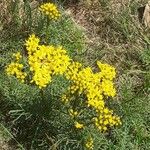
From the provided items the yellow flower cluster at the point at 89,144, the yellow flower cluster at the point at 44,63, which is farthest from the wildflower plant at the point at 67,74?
the yellow flower cluster at the point at 89,144

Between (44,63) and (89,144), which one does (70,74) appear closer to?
(44,63)

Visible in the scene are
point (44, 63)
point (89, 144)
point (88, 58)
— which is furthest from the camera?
point (88, 58)

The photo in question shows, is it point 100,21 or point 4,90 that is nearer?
point 4,90

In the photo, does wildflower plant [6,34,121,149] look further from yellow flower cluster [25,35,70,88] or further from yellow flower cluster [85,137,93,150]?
yellow flower cluster [85,137,93,150]

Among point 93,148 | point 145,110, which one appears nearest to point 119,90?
point 145,110

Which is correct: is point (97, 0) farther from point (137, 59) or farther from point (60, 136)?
point (60, 136)

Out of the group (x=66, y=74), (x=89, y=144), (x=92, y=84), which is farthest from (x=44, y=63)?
(x=89, y=144)

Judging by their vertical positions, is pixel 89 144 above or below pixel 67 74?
below

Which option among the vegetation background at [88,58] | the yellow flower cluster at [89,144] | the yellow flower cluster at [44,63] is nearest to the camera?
the yellow flower cluster at [44,63]

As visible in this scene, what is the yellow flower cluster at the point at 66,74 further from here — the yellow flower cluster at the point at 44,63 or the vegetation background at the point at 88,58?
the vegetation background at the point at 88,58
